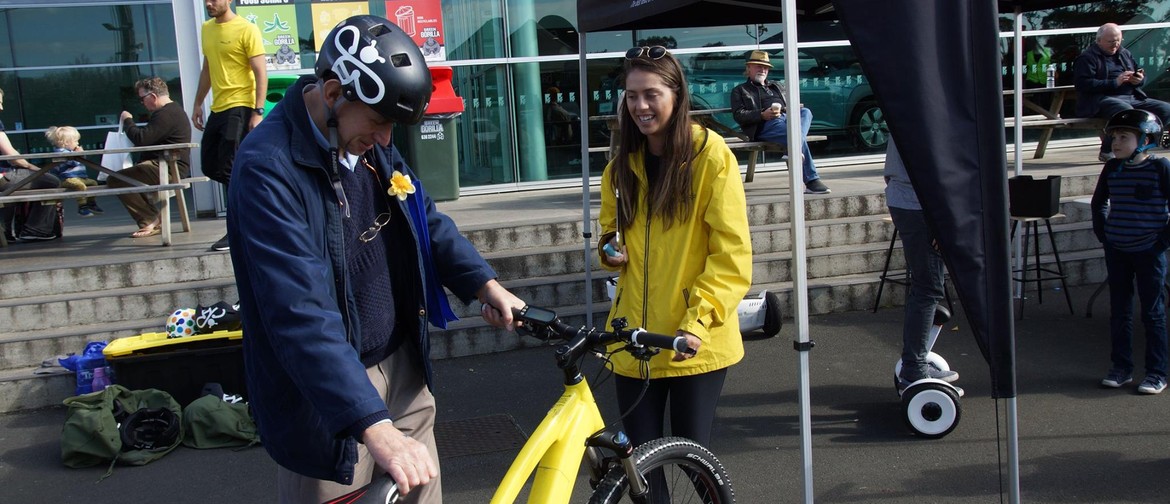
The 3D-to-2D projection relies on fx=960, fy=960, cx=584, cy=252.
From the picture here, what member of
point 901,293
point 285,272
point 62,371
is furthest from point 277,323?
point 901,293

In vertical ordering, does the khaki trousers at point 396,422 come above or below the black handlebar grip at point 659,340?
below

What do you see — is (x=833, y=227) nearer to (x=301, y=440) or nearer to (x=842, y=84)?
(x=842, y=84)

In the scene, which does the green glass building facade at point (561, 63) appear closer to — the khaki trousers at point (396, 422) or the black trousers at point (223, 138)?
the black trousers at point (223, 138)

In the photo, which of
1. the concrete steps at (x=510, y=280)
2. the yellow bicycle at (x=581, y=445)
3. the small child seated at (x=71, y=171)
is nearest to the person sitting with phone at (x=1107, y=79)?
the concrete steps at (x=510, y=280)

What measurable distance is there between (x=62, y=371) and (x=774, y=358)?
A: 15.1 ft

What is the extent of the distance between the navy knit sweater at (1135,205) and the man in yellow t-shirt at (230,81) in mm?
5798

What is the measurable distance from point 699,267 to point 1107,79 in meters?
8.96

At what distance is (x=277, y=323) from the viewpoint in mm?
2045

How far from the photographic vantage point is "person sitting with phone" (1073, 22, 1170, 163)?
10250 millimetres

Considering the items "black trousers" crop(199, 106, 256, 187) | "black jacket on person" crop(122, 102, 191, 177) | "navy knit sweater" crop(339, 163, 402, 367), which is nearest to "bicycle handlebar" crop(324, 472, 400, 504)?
"navy knit sweater" crop(339, 163, 402, 367)

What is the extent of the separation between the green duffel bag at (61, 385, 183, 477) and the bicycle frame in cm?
340

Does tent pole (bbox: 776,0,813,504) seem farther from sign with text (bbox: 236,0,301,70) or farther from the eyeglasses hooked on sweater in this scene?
sign with text (bbox: 236,0,301,70)

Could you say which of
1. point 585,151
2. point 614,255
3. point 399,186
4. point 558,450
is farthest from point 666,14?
point 558,450

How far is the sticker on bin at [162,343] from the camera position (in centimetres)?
580
